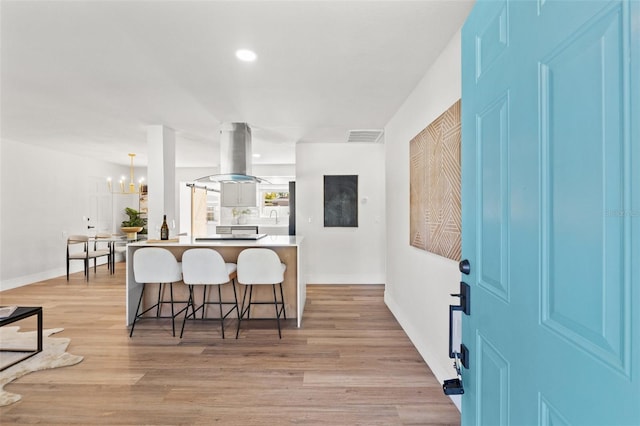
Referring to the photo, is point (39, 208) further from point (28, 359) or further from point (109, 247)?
point (28, 359)

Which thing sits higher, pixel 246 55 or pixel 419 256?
pixel 246 55

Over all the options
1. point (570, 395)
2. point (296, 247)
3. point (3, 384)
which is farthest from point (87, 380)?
point (570, 395)

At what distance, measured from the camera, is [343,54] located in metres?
2.52

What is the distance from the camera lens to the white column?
4375mm

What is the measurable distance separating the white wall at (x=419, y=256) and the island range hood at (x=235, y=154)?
188 cm

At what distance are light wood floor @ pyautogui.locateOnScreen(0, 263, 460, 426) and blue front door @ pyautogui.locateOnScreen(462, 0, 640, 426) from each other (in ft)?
4.63

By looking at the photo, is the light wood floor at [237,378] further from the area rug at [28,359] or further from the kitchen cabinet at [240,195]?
the kitchen cabinet at [240,195]

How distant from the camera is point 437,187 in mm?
2512

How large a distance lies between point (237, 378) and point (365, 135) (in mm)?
3773

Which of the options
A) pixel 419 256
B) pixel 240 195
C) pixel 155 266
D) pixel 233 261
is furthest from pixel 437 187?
pixel 240 195

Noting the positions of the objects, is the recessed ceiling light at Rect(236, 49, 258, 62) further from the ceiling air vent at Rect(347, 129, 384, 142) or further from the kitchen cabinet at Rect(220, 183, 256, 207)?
the kitchen cabinet at Rect(220, 183, 256, 207)

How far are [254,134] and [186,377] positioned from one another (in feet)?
11.8

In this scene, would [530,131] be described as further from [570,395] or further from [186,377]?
[186,377]

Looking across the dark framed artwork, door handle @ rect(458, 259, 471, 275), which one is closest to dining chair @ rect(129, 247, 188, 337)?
the dark framed artwork
